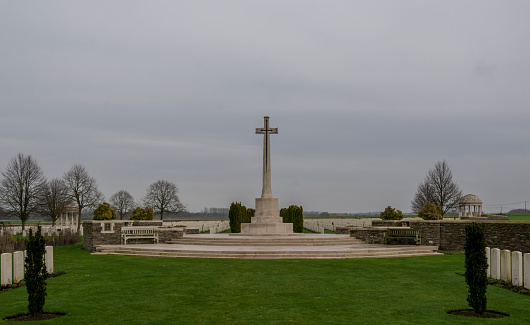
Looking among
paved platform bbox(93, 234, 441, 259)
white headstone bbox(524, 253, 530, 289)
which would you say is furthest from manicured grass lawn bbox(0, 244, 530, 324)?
paved platform bbox(93, 234, 441, 259)

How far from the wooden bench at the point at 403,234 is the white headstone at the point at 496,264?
8579 mm

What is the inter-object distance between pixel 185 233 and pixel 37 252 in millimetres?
16775

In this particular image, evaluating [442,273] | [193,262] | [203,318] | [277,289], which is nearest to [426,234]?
[442,273]

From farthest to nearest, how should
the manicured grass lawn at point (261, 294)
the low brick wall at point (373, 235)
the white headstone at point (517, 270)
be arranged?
the low brick wall at point (373, 235), the white headstone at point (517, 270), the manicured grass lawn at point (261, 294)

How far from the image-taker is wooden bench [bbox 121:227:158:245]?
21.3 meters

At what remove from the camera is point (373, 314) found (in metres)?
8.01

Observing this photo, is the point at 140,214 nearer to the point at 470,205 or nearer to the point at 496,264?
the point at 496,264

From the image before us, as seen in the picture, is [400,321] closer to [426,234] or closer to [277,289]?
[277,289]

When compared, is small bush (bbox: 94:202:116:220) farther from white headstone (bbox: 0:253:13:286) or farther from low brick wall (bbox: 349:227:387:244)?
low brick wall (bbox: 349:227:387:244)

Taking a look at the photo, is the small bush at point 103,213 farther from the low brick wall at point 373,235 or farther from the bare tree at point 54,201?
the bare tree at point 54,201

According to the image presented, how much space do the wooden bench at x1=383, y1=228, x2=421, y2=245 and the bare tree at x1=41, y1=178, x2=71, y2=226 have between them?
3307 centimetres

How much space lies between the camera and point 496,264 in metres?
12.2

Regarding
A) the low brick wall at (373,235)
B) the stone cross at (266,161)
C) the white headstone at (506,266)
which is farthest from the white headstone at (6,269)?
the stone cross at (266,161)

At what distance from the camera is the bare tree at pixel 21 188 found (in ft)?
133
